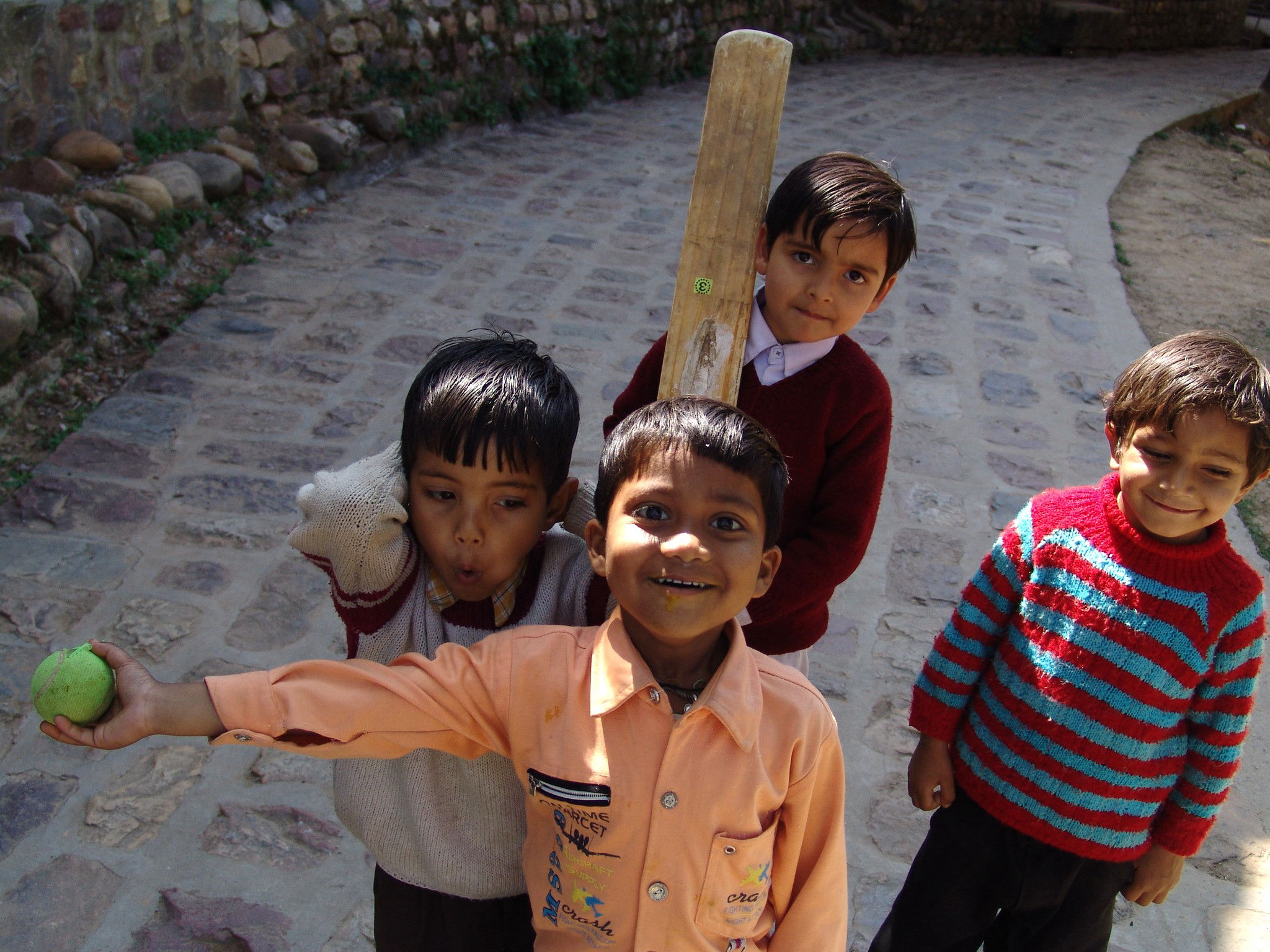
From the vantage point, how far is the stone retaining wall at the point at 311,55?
15.3 feet

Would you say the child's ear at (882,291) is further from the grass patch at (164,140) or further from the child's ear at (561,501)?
the grass patch at (164,140)

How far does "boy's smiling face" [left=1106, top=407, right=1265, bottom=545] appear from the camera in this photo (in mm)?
1636

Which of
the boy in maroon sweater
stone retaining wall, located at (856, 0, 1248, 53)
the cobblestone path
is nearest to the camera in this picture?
the boy in maroon sweater

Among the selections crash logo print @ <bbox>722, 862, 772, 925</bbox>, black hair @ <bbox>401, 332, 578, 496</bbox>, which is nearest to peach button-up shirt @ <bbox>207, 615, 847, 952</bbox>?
crash logo print @ <bbox>722, 862, 772, 925</bbox>

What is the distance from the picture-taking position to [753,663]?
1.44 meters

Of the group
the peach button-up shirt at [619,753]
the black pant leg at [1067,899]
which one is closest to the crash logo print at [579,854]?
the peach button-up shirt at [619,753]

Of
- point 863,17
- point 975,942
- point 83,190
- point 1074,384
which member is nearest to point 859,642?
point 975,942

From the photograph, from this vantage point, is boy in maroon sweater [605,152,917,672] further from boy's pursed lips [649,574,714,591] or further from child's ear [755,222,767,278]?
boy's pursed lips [649,574,714,591]

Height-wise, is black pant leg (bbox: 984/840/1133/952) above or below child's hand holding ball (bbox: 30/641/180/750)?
below

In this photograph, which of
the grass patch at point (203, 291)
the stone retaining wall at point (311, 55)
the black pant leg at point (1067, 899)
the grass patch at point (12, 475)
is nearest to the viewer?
the black pant leg at point (1067, 899)

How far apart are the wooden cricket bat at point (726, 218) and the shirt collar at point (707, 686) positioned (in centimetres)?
45

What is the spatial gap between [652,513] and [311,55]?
5752mm

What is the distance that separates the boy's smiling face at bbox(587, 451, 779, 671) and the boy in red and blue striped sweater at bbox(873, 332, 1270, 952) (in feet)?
2.10

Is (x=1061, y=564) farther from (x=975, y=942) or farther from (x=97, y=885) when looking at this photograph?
(x=97, y=885)
